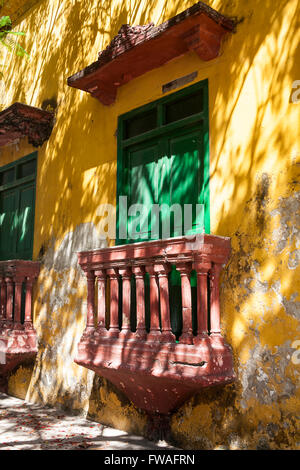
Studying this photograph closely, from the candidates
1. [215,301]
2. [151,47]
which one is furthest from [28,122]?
[215,301]

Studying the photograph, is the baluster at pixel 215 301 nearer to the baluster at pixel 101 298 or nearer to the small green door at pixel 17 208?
the baluster at pixel 101 298

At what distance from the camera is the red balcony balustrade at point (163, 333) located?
3605 mm

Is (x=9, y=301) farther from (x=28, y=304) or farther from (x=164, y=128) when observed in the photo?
(x=164, y=128)

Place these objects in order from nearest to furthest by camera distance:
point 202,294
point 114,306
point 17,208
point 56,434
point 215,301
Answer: point 202,294, point 215,301, point 114,306, point 56,434, point 17,208

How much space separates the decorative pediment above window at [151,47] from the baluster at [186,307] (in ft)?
6.54

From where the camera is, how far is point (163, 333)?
385 cm

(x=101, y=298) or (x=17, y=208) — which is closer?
(x=101, y=298)

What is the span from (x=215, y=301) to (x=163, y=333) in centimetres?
51

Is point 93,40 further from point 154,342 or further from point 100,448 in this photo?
point 100,448

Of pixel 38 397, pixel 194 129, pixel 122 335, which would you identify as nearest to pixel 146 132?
pixel 194 129

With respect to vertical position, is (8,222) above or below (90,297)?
above

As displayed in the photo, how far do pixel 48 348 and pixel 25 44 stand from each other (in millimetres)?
5010

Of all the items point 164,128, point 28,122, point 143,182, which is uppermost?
point 28,122

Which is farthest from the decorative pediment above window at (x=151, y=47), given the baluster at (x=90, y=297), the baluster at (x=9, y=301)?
the baluster at (x=9, y=301)
